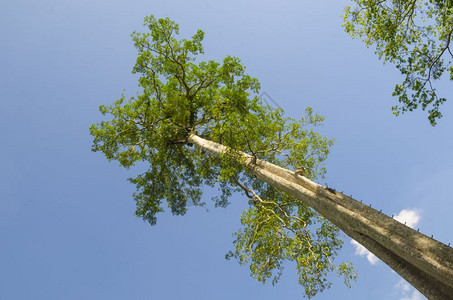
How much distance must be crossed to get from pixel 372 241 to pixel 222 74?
39.0 feet

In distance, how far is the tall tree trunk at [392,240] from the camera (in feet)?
14.5

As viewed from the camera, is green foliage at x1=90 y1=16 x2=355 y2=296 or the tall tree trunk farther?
green foliage at x1=90 y1=16 x2=355 y2=296

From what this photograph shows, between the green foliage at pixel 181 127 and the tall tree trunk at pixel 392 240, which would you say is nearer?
the tall tree trunk at pixel 392 240

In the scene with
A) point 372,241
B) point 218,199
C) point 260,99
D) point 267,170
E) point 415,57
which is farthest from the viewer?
point 218,199

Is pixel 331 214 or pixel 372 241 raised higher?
pixel 331 214

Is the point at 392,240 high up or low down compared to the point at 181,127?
down

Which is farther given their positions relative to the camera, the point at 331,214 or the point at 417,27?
the point at 417,27

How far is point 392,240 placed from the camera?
5.05 m

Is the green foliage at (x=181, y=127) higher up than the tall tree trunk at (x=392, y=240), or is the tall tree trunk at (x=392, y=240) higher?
the green foliage at (x=181, y=127)

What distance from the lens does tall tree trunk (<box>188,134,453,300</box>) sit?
14.5ft

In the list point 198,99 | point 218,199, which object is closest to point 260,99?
point 198,99

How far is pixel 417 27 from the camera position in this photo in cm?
795

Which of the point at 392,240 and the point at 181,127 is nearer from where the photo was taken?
the point at 392,240

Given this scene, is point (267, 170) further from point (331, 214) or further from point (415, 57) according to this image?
point (415, 57)
